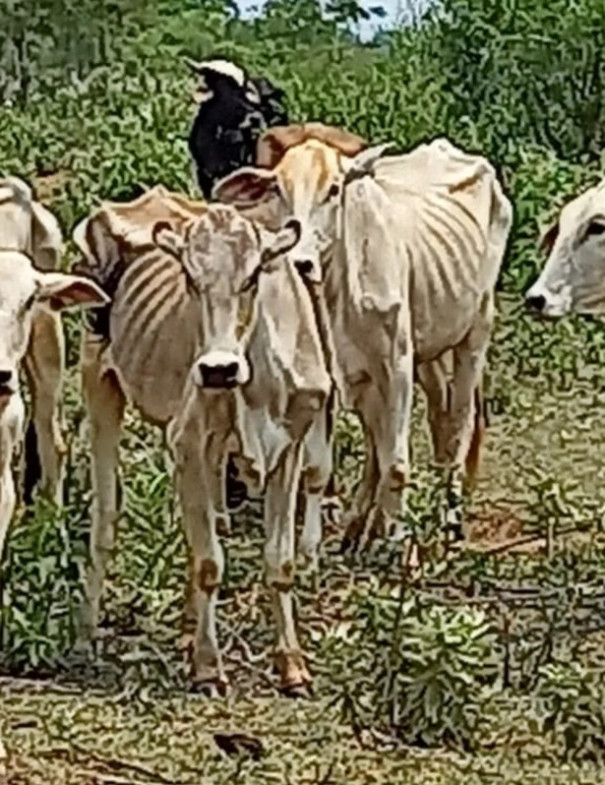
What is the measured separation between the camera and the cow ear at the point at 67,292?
22.7 ft

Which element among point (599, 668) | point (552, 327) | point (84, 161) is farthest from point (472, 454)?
point (84, 161)

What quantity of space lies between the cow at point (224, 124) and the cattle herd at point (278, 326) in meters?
1.25

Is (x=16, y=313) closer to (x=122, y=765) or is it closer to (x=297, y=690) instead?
(x=122, y=765)

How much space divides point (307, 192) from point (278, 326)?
82cm

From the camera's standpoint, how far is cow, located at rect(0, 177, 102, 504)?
870 centimetres

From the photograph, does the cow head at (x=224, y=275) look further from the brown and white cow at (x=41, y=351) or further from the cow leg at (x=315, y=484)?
the brown and white cow at (x=41, y=351)

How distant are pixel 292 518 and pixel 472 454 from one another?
234 cm

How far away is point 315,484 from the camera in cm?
841

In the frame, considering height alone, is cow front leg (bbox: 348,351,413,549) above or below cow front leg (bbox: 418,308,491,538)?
above

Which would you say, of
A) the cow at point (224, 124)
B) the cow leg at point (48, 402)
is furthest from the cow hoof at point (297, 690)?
the cow at point (224, 124)

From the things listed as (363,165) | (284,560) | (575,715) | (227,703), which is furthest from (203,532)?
(363,165)

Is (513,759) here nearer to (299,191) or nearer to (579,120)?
(299,191)

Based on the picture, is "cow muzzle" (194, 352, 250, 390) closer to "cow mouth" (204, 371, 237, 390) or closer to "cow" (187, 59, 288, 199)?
"cow mouth" (204, 371, 237, 390)

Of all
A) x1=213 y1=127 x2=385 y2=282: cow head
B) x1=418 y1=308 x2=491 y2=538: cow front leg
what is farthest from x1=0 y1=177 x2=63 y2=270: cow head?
x1=418 y1=308 x2=491 y2=538: cow front leg
